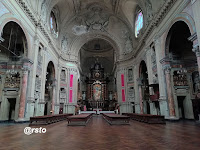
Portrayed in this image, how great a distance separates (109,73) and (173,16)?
24.2 meters

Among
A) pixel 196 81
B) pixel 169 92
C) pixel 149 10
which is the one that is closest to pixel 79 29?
pixel 149 10

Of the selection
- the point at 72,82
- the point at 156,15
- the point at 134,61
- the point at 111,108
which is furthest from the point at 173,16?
the point at 111,108

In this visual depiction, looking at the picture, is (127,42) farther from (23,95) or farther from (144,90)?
(23,95)

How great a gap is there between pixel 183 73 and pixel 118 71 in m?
11.4

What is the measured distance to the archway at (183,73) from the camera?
37.3ft

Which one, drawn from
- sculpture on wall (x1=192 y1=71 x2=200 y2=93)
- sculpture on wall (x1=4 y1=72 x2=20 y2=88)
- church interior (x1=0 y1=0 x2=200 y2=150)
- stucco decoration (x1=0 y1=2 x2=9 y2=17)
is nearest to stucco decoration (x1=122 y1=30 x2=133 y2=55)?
church interior (x1=0 y1=0 x2=200 y2=150)

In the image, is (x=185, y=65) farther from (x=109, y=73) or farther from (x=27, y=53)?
(x=109, y=73)

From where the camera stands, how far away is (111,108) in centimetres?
2708

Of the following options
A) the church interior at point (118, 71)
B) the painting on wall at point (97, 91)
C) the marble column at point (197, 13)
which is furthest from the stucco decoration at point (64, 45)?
the marble column at point (197, 13)

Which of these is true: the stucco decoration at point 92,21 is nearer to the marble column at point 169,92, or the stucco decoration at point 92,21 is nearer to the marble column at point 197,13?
the marble column at point 169,92

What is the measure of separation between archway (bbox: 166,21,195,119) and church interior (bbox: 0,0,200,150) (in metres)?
0.07

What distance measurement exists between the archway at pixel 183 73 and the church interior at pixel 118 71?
7 centimetres

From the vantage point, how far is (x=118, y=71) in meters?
22.2

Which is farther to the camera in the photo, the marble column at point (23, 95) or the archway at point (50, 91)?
the archway at point (50, 91)
